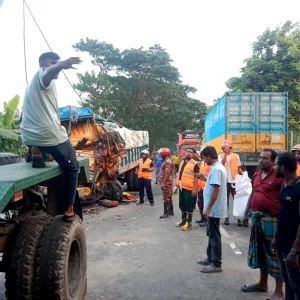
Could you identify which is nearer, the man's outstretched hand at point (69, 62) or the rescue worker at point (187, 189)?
the man's outstretched hand at point (69, 62)

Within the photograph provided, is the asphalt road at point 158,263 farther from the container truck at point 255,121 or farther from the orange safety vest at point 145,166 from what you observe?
the container truck at point 255,121

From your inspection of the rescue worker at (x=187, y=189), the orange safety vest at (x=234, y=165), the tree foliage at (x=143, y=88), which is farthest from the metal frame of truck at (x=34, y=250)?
the tree foliage at (x=143, y=88)

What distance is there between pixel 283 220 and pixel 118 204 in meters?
8.92

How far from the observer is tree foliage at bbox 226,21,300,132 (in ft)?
67.5

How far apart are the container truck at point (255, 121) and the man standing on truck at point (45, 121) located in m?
10.3

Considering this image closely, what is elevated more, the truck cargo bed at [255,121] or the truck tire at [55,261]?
the truck cargo bed at [255,121]

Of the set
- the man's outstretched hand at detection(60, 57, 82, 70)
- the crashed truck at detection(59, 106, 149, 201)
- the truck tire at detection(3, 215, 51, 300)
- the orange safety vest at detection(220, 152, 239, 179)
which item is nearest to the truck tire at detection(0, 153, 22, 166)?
the truck tire at detection(3, 215, 51, 300)

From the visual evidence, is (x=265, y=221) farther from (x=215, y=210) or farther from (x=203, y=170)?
(x=203, y=170)

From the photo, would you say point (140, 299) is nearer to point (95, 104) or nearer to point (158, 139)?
point (95, 104)

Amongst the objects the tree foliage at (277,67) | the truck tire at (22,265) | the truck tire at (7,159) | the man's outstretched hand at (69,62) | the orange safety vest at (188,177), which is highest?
the tree foliage at (277,67)

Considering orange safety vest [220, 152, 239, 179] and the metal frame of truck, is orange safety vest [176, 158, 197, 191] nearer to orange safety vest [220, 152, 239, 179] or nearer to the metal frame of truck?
orange safety vest [220, 152, 239, 179]

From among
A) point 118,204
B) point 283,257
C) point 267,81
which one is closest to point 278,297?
point 283,257

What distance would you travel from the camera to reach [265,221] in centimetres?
446

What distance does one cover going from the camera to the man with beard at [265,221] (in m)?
4.42
